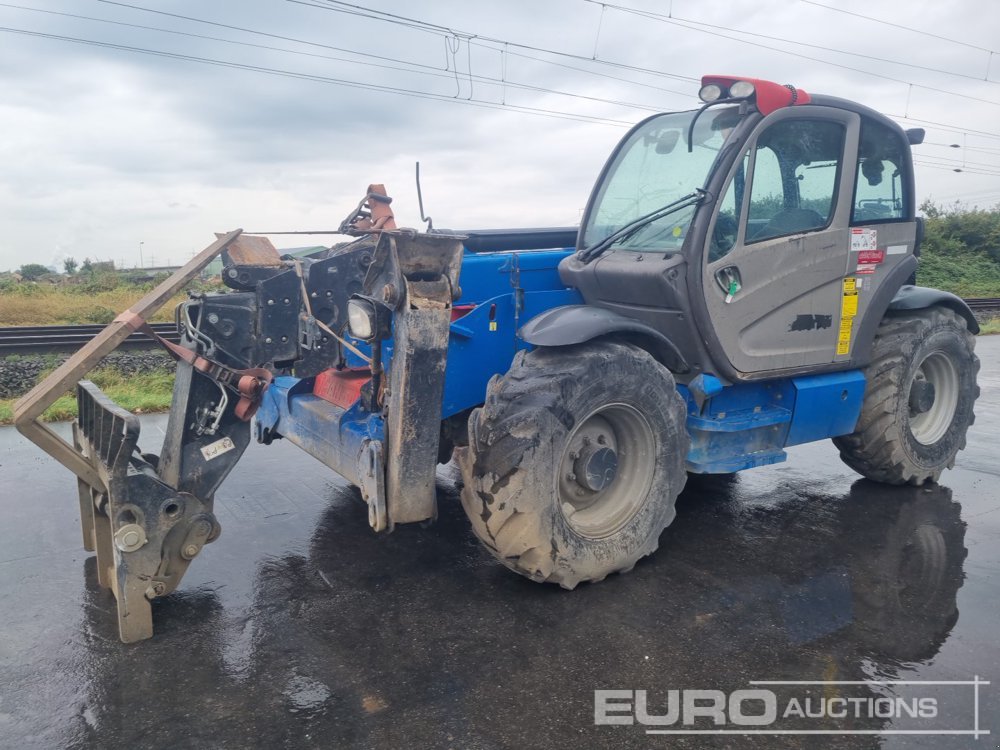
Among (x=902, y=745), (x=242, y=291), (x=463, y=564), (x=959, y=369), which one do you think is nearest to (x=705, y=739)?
(x=902, y=745)

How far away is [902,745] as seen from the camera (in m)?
2.83

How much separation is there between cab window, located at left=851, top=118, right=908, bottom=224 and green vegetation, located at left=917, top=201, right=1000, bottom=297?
27794 mm

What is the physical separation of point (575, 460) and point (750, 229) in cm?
175

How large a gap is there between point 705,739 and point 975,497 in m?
3.94

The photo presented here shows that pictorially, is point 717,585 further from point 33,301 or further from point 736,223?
point 33,301

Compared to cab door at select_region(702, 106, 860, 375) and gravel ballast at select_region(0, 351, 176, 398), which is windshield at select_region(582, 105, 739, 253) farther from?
gravel ballast at select_region(0, 351, 176, 398)

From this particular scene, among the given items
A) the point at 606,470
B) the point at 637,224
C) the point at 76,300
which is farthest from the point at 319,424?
the point at 76,300

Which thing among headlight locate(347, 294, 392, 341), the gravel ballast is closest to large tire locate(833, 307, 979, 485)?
headlight locate(347, 294, 392, 341)

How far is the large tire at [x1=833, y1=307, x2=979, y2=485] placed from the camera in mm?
5402

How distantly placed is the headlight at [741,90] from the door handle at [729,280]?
0.96 m

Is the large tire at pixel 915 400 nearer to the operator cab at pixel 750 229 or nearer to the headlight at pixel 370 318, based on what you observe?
the operator cab at pixel 750 229

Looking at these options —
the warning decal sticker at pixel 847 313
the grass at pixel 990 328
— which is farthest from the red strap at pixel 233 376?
the grass at pixel 990 328

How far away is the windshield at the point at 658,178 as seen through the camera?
448 cm

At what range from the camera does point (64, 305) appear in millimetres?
18359
